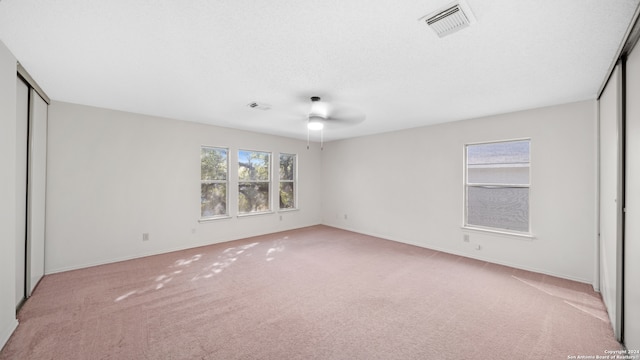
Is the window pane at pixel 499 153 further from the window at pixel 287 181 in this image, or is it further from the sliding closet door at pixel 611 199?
the window at pixel 287 181

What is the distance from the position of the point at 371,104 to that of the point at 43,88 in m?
4.17

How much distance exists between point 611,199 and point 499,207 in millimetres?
1755

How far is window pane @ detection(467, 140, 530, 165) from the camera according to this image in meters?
3.94

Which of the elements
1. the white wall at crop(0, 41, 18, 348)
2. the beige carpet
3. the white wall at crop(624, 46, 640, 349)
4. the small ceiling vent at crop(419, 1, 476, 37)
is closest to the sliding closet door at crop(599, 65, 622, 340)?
the white wall at crop(624, 46, 640, 349)

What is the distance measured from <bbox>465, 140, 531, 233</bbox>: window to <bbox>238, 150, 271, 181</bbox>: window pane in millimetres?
4330

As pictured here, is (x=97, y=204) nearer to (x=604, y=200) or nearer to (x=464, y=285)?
(x=464, y=285)

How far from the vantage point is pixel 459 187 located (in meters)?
4.56

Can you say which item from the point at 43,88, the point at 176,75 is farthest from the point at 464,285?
the point at 43,88

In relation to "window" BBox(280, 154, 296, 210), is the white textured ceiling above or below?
above

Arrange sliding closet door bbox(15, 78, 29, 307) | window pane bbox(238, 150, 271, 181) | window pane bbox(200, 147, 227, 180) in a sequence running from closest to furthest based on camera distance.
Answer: sliding closet door bbox(15, 78, 29, 307) < window pane bbox(200, 147, 227, 180) < window pane bbox(238, 150, 271, 181)

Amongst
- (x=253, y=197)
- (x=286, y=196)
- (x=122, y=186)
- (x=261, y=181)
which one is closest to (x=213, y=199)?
(x=253, y=197)

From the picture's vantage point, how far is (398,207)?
18.0 feet

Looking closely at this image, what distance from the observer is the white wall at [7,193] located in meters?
2.01

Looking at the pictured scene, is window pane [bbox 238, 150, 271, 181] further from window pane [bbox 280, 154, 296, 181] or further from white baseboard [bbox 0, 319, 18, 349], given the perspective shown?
white baseboard [bbox 0, 319, 18, 349]
